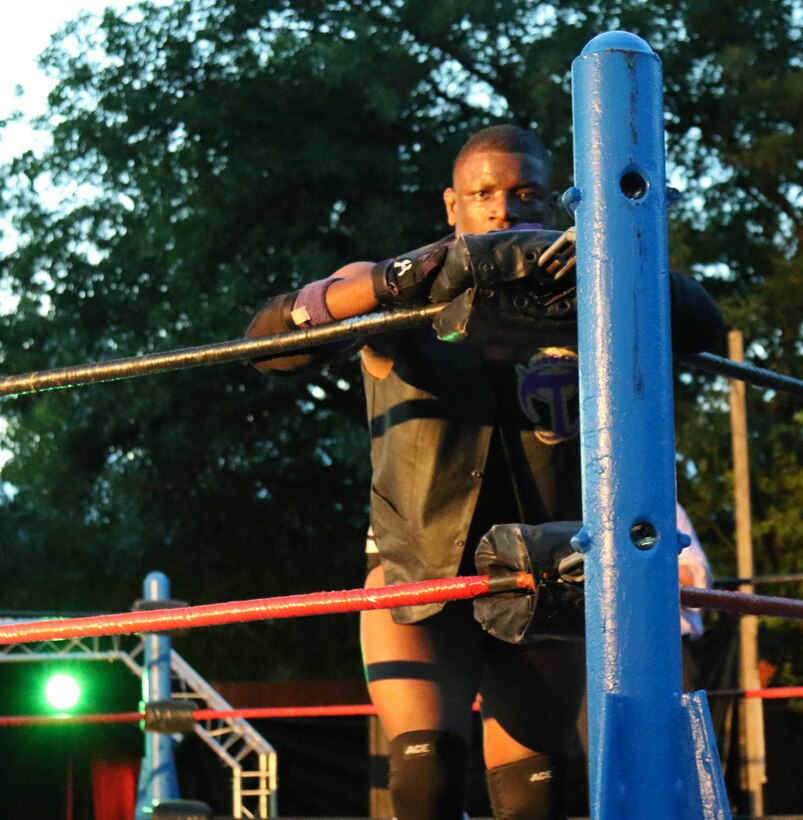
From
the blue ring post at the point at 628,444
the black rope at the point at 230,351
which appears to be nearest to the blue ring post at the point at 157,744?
the black rope at the point at 230,351

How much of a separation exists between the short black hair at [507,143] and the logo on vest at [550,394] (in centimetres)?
29

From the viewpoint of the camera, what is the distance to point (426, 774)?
1.97 m

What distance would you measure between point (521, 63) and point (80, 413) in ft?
15.8

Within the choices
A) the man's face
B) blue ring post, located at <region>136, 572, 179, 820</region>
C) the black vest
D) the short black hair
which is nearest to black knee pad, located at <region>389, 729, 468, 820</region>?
the black vest

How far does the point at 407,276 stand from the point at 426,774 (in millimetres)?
749

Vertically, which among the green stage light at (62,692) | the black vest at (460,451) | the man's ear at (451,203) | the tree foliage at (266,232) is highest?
the tree foliage at (266,232)

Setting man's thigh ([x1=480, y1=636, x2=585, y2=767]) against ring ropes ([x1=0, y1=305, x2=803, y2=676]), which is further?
man's thigh ([x1=480, y1=636, x2=585, y2=767])

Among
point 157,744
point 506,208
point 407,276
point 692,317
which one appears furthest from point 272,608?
point 157,744

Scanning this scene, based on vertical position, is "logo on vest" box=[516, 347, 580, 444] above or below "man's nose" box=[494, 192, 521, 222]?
below

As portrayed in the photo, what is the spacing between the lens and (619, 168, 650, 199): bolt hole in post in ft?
4.53

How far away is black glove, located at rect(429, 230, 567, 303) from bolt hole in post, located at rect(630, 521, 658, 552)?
29 cm

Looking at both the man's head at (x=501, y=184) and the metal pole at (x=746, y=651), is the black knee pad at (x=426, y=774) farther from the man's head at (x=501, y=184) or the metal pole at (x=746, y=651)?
the metal pole at (x=746, y=651)

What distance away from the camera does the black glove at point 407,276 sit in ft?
5.17

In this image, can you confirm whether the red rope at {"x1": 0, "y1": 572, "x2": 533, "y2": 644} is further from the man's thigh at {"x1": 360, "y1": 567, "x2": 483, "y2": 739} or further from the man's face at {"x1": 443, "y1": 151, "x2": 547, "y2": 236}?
the man's face at {"x1": 443, "y1": 151, "x2": 547, "y2": 236}
